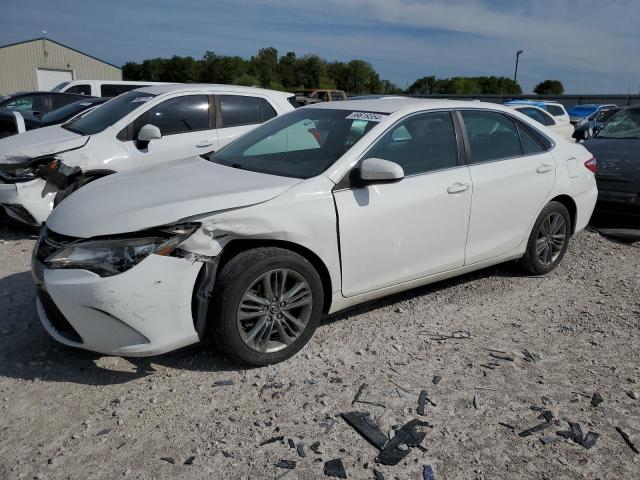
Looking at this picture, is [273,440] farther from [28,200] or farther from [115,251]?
[28,200]

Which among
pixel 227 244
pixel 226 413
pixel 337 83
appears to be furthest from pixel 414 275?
pixel 337 83

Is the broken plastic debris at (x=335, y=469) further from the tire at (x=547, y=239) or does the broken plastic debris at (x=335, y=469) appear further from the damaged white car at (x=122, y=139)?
the damaged white car at (x=122, y=139)

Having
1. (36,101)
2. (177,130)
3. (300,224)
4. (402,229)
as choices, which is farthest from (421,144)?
(36,101)

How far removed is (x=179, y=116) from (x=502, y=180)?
413 centimetres

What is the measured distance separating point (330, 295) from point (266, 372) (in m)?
0.67

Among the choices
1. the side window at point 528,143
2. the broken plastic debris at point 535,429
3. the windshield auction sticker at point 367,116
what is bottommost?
the broken plastic debris at point 535,429

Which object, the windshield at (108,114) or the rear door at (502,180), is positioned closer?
the rear door at (502,180)

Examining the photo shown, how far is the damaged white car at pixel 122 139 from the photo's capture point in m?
6.06

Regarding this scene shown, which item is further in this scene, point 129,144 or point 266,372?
point 129,144

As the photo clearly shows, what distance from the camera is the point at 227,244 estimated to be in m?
3.33

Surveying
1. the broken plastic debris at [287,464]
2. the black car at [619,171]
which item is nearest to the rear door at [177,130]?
the broken plastic debris at [287,464]

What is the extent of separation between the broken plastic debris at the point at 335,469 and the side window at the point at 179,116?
5029mm

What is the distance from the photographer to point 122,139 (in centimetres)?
647

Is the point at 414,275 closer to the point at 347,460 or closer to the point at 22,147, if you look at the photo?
the point at 347,460
